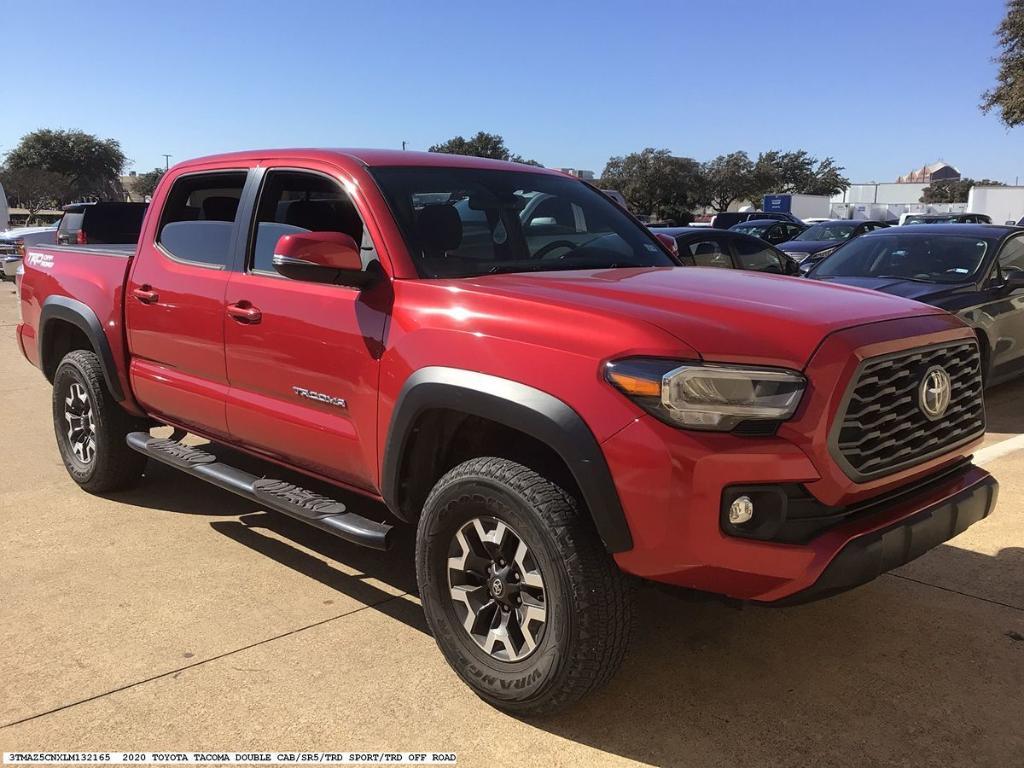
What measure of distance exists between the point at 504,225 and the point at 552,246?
23cm

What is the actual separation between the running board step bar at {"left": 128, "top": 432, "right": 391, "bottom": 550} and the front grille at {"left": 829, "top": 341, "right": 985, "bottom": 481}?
5.41 ft

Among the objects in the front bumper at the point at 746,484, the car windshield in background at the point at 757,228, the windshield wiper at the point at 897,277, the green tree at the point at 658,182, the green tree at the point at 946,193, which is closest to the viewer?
the front bumper at the point at 746,484

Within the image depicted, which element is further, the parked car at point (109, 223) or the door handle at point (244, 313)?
the parked car at point (109, 223)

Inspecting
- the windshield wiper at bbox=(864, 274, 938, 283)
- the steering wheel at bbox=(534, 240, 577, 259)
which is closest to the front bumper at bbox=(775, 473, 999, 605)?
the steering wheel at bbox=(534, 240, 577, 259)

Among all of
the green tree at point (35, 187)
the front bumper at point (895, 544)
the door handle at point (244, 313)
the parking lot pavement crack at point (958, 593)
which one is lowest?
the parking lot pavement crack at point (958, 593)

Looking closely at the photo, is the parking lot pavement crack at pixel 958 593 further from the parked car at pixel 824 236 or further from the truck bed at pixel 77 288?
the parked car at pixel 824 236

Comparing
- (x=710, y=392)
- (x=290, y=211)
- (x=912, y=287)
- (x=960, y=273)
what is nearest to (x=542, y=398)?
(x=710, y=392)

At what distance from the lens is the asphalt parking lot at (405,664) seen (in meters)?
2.78

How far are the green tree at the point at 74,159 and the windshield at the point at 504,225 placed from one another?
214 ft

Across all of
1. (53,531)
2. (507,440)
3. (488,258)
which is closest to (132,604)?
(53,531)

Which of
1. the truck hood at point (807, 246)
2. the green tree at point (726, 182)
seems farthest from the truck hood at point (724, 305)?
the green tree at point (726, 182)

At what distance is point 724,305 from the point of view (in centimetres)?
279

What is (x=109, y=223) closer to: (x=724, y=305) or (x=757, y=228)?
(x=724, y=305)

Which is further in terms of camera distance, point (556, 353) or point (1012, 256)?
point (1012, 256)
